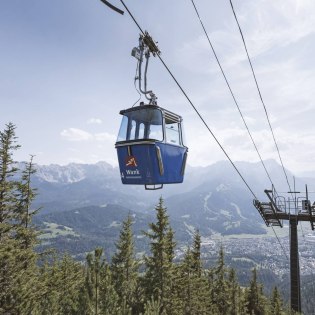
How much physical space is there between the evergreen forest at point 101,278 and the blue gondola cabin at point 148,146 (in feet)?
18.2

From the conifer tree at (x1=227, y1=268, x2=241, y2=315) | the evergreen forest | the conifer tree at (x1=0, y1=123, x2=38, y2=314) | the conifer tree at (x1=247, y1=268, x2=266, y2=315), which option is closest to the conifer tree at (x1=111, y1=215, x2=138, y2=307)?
the evergreen forest

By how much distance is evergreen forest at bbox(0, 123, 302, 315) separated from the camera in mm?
17125

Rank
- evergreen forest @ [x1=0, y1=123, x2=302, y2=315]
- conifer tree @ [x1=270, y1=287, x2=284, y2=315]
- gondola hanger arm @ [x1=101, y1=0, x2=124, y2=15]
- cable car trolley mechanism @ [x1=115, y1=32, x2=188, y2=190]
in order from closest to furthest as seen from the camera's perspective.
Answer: gondola hanger arm @ [x1=101, y1=0, x2=124, y2=15], cable car trolley mechanism @ [x1=115, y1=32, x2=188, y2=190], evergreen forest @ [x1=0, y1=123, x2=302, y2=315], conifer tree @ [x1=270, y1=287, x2=284, y2=315]

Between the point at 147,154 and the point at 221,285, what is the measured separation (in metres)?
44.6

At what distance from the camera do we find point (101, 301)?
54.7ft

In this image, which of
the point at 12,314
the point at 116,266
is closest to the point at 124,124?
the point at 12,314

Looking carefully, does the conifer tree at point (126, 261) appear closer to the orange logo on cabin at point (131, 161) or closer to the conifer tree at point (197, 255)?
the conifer tree at point (197, 255)

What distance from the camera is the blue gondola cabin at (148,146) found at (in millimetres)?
11398

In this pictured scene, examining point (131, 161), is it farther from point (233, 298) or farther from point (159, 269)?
point (233, 298)

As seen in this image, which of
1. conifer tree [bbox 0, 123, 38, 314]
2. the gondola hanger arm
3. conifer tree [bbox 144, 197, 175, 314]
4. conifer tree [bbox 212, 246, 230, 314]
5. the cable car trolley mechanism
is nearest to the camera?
the gondola hanger arm

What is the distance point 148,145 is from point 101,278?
9215 millimetres

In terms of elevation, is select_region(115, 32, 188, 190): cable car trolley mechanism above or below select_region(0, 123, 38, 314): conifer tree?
above

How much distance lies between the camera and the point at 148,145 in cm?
1126

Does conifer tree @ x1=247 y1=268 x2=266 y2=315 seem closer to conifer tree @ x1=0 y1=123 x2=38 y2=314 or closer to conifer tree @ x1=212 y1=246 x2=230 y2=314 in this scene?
conifer tree @ x1=212 y1=246 x2=230 y2=314
